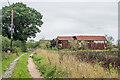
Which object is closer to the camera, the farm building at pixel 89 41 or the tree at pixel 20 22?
the tree at pixel 20 22

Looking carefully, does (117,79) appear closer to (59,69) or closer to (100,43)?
(59,69)

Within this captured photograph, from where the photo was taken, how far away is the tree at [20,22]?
27123 mm

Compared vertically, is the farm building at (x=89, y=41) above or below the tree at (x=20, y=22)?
below

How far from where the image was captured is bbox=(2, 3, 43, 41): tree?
→ 89.0 ft

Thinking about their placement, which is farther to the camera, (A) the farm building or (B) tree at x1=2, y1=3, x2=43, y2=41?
(A) the farm building

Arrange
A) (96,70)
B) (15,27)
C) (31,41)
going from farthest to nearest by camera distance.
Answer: (31,41), (15,27), (96,70)

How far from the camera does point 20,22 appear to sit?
29.3 m

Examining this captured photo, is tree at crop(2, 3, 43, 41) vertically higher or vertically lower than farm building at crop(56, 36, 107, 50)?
higher

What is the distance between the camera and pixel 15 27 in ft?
96.8

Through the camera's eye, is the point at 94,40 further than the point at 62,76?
Yes

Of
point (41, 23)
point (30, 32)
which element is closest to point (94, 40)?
point (41, 23)

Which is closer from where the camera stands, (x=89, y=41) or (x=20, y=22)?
(x=20, y=22)

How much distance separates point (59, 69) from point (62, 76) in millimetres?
847

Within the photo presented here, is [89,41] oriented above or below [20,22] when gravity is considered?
below
